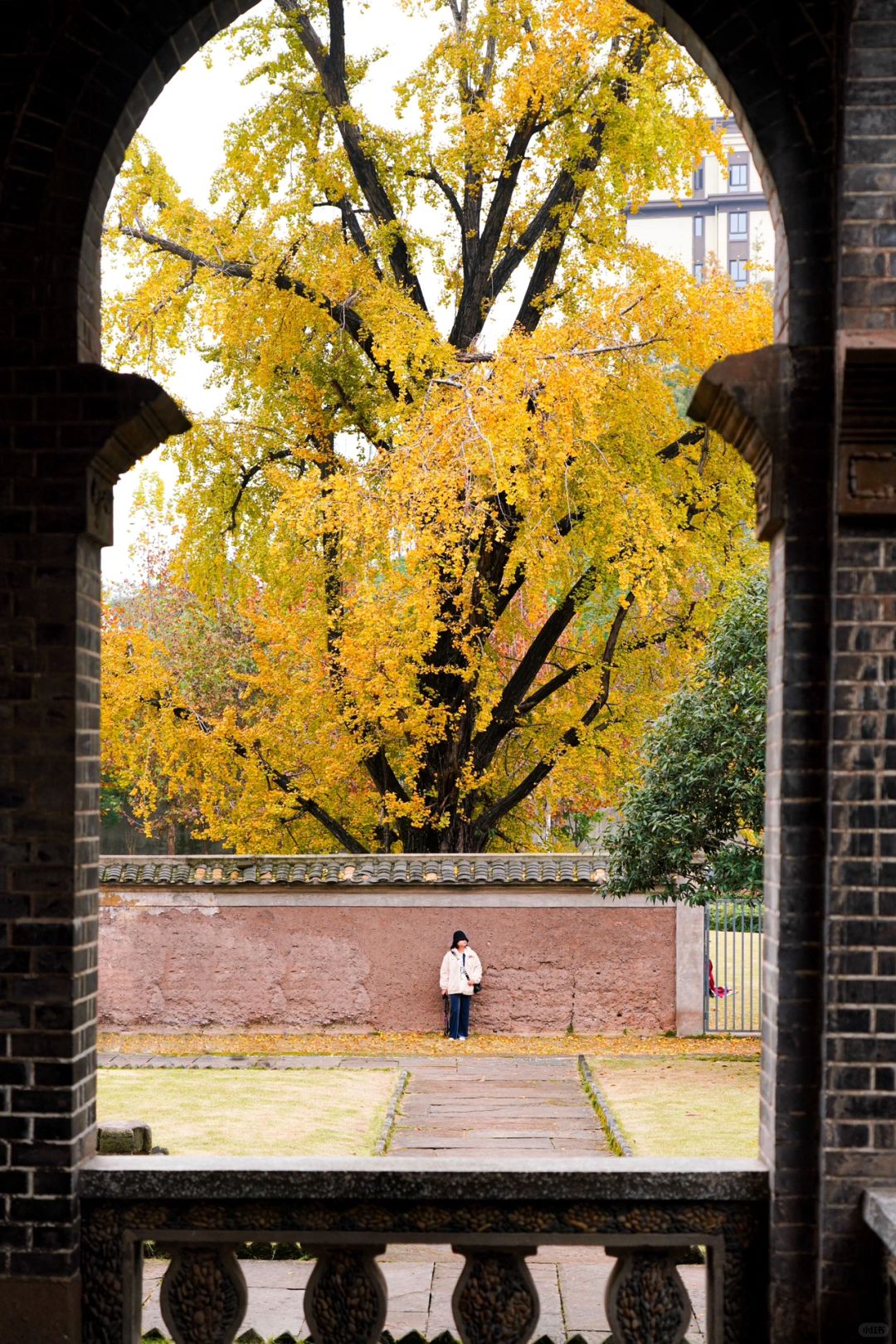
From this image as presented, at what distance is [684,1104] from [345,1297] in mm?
9142

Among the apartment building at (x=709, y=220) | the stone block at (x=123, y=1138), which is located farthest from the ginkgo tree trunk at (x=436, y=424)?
the apartment building at (x=709, y=220)

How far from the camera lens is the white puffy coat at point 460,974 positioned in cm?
1630

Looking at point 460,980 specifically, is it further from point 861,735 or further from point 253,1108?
point 861,735

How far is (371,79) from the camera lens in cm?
1625

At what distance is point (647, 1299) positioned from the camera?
345cm

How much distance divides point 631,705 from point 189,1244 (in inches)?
574

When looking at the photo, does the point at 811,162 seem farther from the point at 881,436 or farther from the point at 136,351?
the point at 136,351

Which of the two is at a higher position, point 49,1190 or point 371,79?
point 371,79

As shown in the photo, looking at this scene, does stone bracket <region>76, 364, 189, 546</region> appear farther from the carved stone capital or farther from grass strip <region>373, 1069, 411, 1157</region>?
grass strip <region>373, 1069, 411, 1157</region>

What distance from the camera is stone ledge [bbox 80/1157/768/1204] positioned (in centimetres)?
343

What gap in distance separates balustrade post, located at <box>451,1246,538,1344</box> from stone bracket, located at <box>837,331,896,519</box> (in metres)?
2.03

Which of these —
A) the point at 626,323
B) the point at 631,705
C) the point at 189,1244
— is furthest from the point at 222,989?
the point at 189,1244

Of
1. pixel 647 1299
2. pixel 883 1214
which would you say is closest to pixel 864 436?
pixel 883 1214

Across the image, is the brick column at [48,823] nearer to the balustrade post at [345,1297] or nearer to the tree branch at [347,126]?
the balustrade post at [345,1297]
